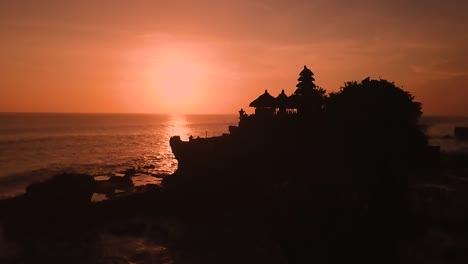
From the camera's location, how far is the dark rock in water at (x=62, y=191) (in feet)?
102

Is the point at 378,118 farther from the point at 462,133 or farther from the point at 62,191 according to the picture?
the point at 462,133

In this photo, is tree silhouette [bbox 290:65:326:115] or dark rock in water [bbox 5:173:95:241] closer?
dark rock in water [bbox 5:173:95:241]

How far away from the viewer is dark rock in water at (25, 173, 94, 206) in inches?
1230

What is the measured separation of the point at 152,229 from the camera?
101ft

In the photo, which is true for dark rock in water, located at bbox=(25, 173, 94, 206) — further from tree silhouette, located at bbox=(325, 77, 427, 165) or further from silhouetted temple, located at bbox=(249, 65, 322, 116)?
tree silhouette, located at bbox=(325, 77, 427, 165)

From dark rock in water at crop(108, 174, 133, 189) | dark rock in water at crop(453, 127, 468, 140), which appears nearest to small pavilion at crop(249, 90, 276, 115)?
dark rock in water at crop(108, 174, 133, 189)

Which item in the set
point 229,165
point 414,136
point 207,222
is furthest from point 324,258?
point 414,136

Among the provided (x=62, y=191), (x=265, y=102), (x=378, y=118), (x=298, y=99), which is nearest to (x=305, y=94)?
(x=298, y=99)

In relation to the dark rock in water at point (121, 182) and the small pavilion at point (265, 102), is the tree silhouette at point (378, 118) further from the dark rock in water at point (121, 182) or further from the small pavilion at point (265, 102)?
the dark rock in water at point (121, 182)

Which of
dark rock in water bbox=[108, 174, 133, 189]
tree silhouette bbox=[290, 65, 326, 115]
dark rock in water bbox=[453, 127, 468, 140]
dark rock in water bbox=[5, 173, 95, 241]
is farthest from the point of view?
dark rock in water bbox=[453, 127, 468, 140]

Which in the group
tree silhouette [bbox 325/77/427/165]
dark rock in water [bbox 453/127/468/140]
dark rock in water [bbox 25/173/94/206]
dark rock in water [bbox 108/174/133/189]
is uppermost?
tree silhouette [bbox 325/77/427/165]

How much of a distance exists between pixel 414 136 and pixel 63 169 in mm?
57778

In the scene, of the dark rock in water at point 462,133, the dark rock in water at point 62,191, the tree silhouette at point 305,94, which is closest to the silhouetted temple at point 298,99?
the tree silhouette at point 305,94

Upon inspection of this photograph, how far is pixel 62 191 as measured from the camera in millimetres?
31672
